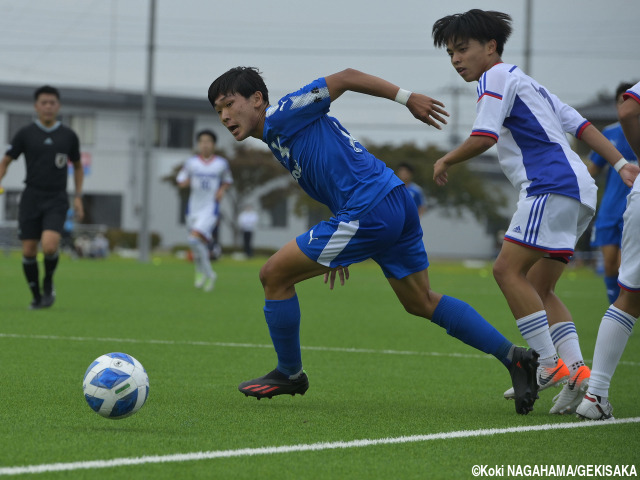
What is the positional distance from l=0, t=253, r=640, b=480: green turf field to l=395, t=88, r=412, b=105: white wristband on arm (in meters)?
1.67

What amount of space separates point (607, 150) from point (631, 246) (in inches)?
30.2

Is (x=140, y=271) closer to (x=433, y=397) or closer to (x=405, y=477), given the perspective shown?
(x=433, y=397)

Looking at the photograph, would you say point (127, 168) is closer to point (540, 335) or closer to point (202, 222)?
point (202, 222)

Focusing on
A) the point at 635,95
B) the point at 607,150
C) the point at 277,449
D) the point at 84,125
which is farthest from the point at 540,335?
the point at 84,125

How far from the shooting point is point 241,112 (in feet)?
17.3

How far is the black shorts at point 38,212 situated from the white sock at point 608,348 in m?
7.18

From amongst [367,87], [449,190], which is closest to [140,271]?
[367,87]

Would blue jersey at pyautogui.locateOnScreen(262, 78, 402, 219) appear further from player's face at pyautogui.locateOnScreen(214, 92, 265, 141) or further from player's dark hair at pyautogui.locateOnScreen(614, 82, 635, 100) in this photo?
player's dark hair at pyautogui.locateOnScreen(614, 82, 635, 100)

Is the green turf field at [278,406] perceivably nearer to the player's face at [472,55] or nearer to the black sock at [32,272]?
the black sock at [32,272]

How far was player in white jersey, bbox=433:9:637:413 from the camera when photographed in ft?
17.0

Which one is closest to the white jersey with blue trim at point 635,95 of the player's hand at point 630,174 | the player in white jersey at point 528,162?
the player's hand at point 630,174

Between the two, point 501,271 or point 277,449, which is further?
point 501,271

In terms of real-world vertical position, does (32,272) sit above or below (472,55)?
below

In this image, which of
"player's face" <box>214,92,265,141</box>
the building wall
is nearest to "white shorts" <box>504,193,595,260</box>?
"player's face" <box>214,92,265,141</box>
